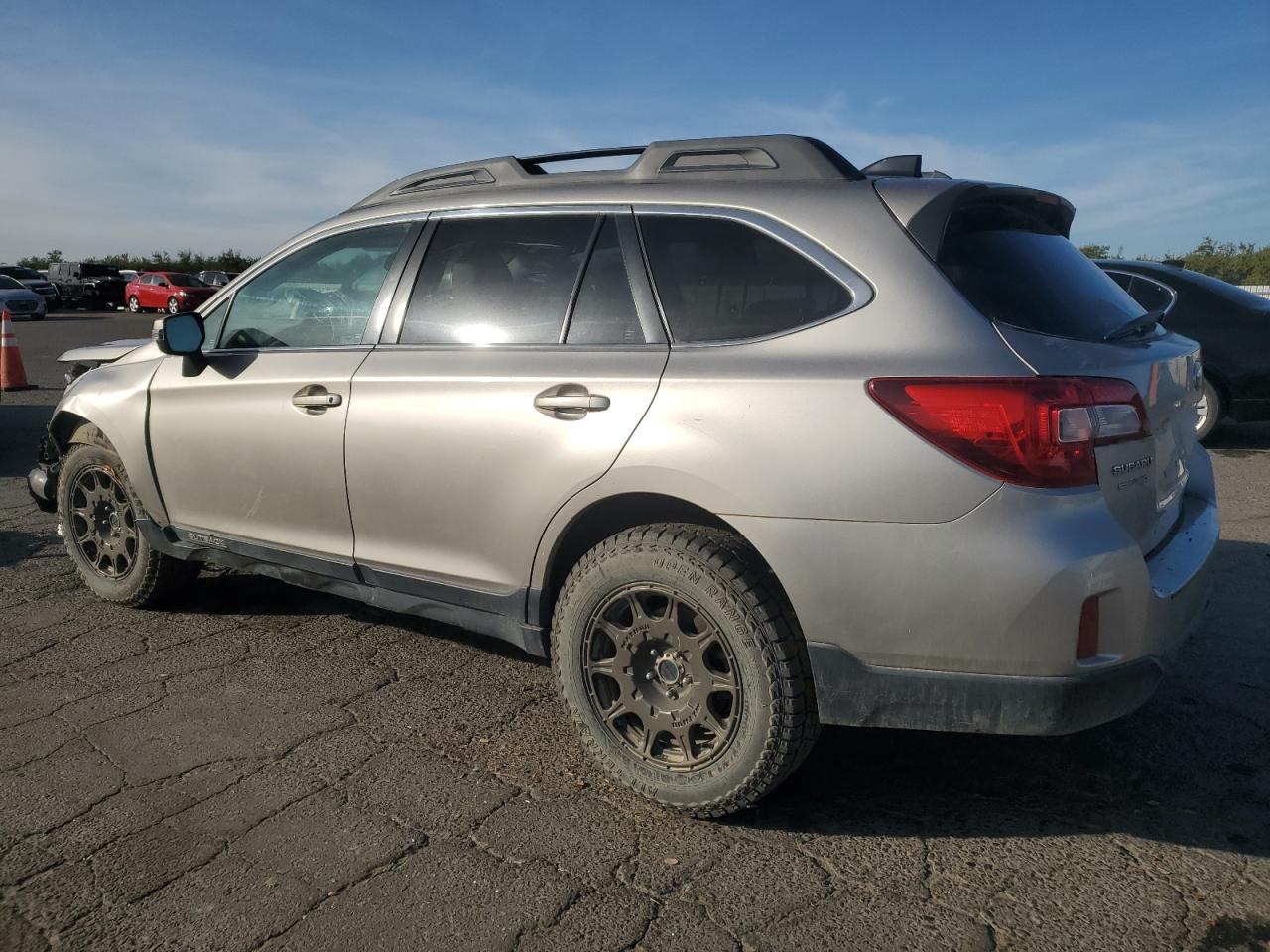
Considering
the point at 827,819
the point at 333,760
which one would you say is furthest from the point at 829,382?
the point at 333,760

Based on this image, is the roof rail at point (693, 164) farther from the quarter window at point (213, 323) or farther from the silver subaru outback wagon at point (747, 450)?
the quarter window at point (213, 323)

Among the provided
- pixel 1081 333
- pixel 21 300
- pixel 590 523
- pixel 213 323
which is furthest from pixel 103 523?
pixel 21 300

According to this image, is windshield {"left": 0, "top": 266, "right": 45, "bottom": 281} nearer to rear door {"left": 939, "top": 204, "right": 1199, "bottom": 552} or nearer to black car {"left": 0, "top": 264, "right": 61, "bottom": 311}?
black car {"left": 0, "top": 264, "right": 61, "bottom": 311}

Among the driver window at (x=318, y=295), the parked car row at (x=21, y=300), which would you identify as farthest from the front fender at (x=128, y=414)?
the parked car row at (x=21, y=300)

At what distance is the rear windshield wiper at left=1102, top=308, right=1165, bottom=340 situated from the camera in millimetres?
2807

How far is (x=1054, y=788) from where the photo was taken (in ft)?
9.93

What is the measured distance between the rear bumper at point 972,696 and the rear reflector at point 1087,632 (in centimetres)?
5

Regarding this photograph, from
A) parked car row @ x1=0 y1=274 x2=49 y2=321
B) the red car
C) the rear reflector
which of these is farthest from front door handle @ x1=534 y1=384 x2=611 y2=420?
the red car

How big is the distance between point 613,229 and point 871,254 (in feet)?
2.84

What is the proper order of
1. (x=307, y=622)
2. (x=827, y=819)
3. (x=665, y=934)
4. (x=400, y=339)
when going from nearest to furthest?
(x=665, y=934), (x=827, y=819), (x=400, y=339), (x=307, y=622)

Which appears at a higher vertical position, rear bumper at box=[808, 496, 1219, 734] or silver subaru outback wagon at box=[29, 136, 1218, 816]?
silver subaru outback wagon at box=[29, 136, 1218, 816]

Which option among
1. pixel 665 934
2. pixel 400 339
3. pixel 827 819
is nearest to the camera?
pixel 665 934

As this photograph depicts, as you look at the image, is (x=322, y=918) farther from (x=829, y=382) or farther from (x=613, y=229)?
(x=613, y=229)

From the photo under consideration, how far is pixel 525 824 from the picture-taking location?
2848 millimetres
